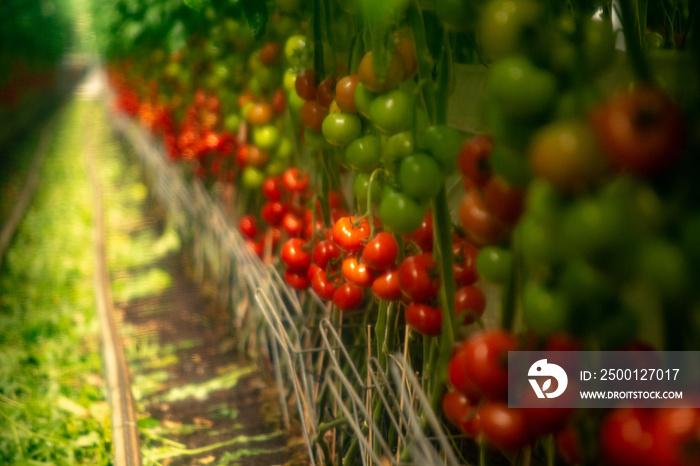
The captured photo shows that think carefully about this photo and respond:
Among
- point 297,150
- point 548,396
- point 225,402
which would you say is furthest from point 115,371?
point 548,396

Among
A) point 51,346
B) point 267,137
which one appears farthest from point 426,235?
point 51,346

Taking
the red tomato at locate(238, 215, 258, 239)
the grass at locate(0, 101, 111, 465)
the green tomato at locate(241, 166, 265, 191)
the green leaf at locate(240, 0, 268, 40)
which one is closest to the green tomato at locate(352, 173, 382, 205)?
the green leaf at locate(240, 0, 268, 40)

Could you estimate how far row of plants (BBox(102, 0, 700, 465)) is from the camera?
0.55 metres

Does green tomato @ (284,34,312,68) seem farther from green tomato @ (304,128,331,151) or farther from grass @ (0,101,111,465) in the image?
grass @ (0,101,111,465)

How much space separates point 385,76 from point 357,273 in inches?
16.3

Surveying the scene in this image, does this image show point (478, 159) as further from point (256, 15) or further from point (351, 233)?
point (256, 15)

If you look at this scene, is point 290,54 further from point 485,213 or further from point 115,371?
point 115,371

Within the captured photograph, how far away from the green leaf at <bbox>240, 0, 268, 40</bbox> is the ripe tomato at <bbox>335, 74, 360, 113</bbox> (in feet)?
1.37

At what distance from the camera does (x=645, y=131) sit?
0.52 meters

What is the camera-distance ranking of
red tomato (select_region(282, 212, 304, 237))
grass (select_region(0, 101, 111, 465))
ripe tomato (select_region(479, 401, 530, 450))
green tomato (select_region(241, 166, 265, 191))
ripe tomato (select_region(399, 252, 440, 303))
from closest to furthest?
ripe tomato (select_region(479, 401, 530, 450)) < ripe tomato (select_region(399, 252, 440, 303)) < red tomato (select_region(282, 212, 304, 237)) < grass (select_region(0, 101, 111, 465)) < green tomato (select_region(241, 166, 265, 191))

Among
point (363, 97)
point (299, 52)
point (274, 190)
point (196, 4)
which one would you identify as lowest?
point (274, 190)

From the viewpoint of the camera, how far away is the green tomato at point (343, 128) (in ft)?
3.90

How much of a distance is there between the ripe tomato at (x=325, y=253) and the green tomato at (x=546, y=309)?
0.82 m

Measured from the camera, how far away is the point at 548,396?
2.32ft
